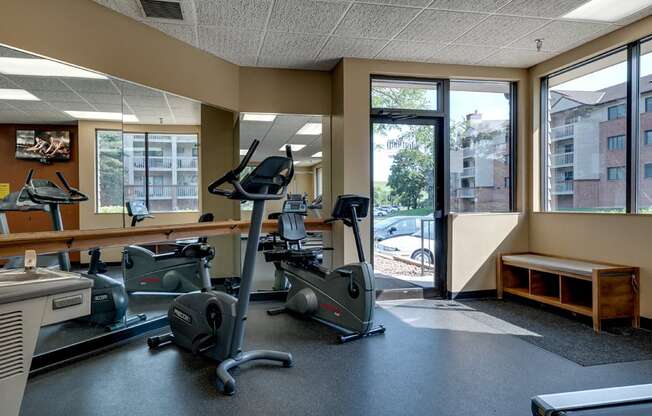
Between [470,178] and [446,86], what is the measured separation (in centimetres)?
126

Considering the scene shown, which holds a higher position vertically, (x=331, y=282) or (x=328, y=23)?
(x=328, y=23)

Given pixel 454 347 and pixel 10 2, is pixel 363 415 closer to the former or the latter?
pixel 454 347

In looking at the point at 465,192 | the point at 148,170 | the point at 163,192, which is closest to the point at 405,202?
the point at 465,192

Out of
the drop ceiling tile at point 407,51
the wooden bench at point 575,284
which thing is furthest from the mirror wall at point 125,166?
the wooden bench at point 575,284

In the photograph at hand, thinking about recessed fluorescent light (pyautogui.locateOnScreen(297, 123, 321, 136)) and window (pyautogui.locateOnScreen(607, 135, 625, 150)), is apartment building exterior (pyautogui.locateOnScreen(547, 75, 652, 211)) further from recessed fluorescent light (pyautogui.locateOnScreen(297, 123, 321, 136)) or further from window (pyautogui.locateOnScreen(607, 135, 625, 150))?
recessed fluorescent light (pyautogui.locateOnScreen(297, 123, 321, 136))

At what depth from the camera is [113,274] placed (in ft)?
13.2

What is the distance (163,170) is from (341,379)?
116 inches

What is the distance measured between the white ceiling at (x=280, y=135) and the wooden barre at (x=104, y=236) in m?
1.16

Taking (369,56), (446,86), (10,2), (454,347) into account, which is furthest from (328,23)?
(454,347)

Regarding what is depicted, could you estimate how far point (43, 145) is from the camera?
11.0ft

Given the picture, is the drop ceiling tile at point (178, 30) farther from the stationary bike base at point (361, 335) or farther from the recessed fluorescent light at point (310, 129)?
the stationary bike base at point (361, 335)

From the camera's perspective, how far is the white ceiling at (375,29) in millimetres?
3613

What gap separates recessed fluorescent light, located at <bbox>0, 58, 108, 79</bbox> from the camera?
2967 mm

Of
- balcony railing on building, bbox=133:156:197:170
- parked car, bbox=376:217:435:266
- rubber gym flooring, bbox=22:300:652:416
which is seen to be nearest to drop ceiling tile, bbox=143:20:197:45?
balcony railing on building, bbox=133:156:197:170
